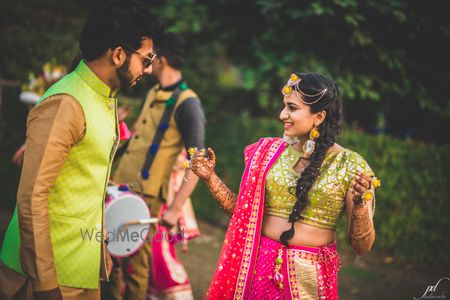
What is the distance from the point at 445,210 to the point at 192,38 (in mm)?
5885

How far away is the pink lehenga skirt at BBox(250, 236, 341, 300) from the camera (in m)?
2.51

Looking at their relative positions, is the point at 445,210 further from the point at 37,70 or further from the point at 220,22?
the point at 37,70

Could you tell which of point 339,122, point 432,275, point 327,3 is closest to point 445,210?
point 432,275

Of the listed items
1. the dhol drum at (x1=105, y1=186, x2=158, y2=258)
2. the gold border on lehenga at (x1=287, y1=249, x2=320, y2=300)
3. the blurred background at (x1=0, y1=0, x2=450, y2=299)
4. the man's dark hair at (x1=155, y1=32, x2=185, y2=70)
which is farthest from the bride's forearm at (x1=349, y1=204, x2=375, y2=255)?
the blurred background at (x1=0, y1=0, x2=450, y2=299)

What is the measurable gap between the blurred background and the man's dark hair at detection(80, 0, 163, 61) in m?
3.47

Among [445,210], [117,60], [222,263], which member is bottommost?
[445,210]

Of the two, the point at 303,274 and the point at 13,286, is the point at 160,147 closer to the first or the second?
the point at 303,274

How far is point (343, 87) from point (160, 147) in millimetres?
4462

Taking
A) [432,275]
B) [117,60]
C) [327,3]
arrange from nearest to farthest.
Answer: [117,60] < [432,275] < [327,3]

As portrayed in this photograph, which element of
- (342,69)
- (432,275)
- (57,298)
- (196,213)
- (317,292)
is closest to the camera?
(57,298)

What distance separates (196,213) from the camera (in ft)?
28.4

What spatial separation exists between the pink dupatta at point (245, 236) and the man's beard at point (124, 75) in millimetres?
870

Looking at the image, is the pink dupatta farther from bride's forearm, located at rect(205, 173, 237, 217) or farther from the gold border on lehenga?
the gold border on lehenga

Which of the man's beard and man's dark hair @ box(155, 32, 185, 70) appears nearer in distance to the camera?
the man's beard
